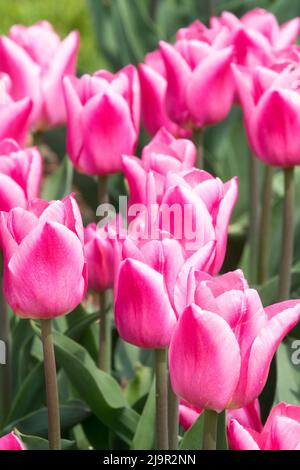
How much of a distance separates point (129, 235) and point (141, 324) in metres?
0.10

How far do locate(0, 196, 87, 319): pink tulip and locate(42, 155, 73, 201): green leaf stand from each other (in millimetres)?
812

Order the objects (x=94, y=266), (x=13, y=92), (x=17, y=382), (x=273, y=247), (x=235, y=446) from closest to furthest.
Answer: (x=235, y=446)
(x=94, y=266)
(x=17, y=382)
(x=13, y=92)
(x=273, y=247)

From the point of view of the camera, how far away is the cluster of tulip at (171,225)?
3.26 feet

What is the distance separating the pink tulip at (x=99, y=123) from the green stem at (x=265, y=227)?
1.13 feet

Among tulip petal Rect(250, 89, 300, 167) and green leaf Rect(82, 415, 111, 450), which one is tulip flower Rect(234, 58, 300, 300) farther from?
green leaf Rect(82, 415, 111, 450)

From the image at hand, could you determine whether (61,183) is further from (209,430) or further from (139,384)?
(209,430)

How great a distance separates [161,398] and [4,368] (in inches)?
15.4

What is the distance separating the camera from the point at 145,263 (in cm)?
108

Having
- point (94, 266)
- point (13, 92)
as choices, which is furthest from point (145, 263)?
point (13, 92)

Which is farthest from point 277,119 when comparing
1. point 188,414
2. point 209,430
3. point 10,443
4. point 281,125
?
point 10,443

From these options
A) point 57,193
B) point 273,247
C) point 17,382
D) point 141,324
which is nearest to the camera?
point 141,324

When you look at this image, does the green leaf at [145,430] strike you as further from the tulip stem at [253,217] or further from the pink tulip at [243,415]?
the tulip stem at [253,217]
